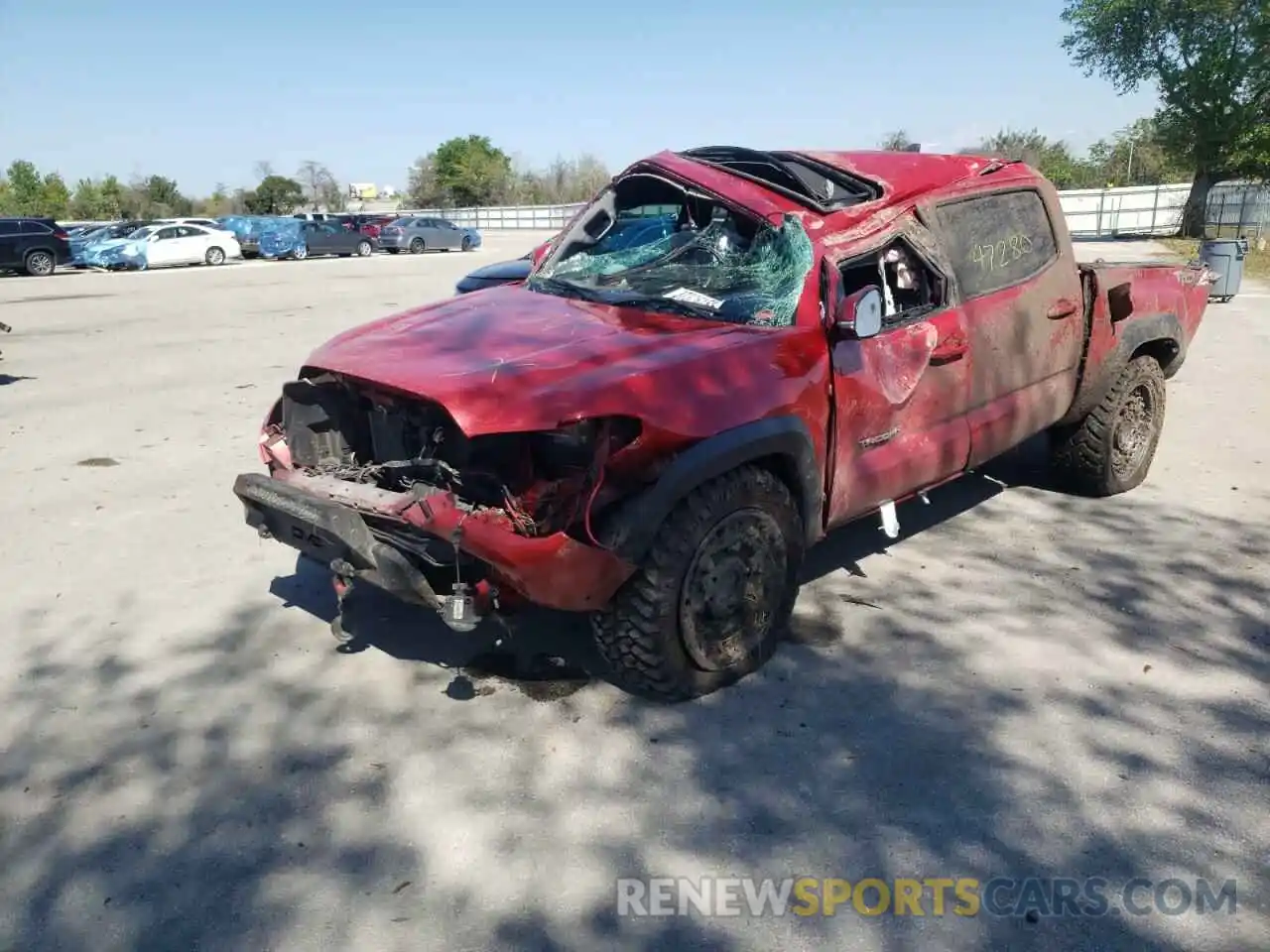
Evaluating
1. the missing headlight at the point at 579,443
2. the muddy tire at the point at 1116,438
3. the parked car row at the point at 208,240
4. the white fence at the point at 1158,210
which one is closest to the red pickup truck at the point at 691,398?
the missing headlight at the point at 579,443

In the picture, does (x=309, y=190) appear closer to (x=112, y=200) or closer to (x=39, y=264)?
(x=112, y=200)

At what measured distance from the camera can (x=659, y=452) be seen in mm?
3277

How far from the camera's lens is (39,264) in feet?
86.6

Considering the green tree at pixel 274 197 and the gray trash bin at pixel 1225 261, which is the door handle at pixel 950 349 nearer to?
the gray trash bin at pixel 1225 261

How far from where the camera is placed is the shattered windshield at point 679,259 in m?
3.98

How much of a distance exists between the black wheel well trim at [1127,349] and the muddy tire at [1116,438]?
84 millimetres

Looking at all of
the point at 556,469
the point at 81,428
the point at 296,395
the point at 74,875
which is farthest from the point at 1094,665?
the point at 81,428

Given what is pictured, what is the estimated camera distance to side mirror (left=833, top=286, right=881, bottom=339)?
12.2 feet

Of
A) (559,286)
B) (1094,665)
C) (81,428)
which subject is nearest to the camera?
(1094,665)

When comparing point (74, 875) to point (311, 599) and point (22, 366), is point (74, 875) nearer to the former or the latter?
point (311, 599)

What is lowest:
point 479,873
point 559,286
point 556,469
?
point 479,873

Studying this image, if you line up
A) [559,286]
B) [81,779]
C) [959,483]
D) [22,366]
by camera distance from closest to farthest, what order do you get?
1. [81,779]
2. [559,286]
3. [959,483]
4. [22,366]

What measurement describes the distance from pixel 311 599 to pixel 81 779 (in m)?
1.51

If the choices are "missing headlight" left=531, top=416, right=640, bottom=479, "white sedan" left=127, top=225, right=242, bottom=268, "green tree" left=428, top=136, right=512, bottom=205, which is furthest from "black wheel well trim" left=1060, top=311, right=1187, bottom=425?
"green tree" left=428, top=136, right=512, bottom=205
